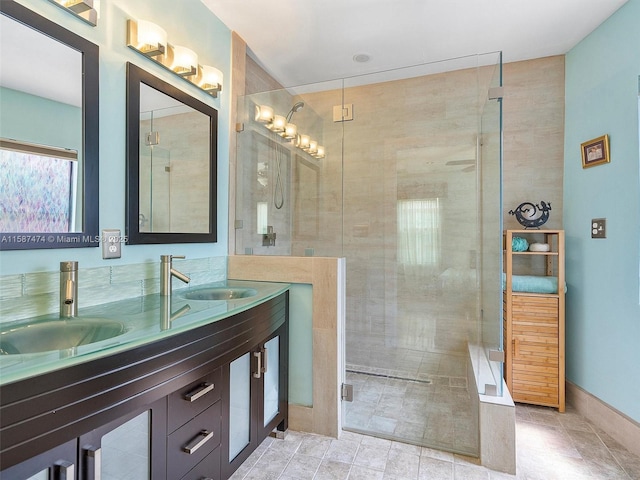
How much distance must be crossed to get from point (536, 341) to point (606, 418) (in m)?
0.56

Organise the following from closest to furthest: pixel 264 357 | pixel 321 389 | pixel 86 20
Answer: pixel 86 20 → pixel 264 357 → pixel 321 389

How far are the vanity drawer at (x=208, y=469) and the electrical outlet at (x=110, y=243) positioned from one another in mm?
947

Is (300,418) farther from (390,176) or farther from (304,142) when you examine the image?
(304,142)

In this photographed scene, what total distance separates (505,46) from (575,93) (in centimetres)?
64

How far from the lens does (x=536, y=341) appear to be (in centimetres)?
248

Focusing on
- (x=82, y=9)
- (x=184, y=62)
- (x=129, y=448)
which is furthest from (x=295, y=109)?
(x=129, y=448)

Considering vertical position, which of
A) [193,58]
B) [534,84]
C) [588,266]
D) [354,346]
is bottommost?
[354,346]

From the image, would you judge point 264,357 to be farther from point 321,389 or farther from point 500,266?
point 500,266

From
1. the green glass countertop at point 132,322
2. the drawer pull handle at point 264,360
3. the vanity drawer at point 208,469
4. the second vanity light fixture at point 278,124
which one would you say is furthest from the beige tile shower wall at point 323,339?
the second vanity light fixture at point 278,124

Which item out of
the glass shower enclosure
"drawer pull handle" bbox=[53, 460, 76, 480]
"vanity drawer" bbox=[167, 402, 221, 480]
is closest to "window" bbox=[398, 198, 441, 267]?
the glass shower enclosure

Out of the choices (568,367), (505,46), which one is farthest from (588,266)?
(505,46)

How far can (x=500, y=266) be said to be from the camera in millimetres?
1915

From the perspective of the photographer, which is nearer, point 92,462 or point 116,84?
point 92,462

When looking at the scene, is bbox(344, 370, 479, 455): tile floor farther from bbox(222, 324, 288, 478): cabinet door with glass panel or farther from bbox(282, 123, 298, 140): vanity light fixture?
bbox(282, 123, 298, 140): vanity light fixture
